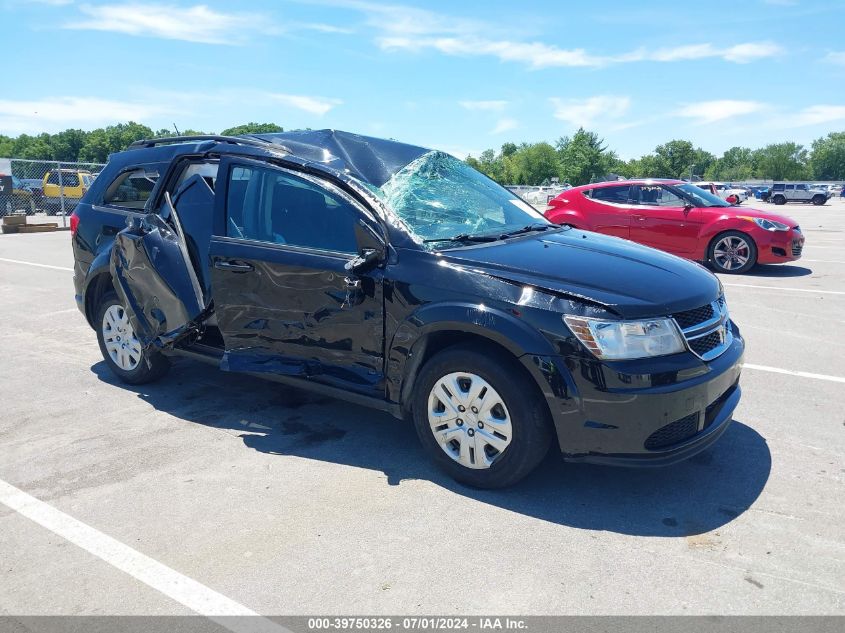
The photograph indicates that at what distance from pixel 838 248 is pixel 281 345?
15.1 m

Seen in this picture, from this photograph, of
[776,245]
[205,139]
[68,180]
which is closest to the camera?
[205,139]

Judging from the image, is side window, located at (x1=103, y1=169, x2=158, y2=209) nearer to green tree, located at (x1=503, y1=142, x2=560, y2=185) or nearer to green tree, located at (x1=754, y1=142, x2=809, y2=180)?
green tree, located at (x1=503, y1=142, x2=560, y2=185)

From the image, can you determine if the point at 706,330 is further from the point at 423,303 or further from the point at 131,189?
the point at 131,189

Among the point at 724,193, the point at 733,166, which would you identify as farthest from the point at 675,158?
the point at 724,193

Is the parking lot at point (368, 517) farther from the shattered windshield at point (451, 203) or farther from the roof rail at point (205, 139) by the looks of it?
the roof rail at point (205, 139)

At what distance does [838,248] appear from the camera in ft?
50.0

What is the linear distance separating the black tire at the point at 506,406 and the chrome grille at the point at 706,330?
807 mm

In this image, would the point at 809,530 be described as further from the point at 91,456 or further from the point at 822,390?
the point at 91,456

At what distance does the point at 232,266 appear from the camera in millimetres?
4344

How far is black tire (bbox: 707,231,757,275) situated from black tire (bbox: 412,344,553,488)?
9.14 metres

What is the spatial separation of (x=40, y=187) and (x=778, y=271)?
2818 cm

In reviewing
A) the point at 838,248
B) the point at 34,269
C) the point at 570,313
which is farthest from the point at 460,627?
the point at 838,248

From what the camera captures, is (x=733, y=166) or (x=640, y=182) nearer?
(x=640, y=182)

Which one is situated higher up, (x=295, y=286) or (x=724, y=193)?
(x=724, y=193)
